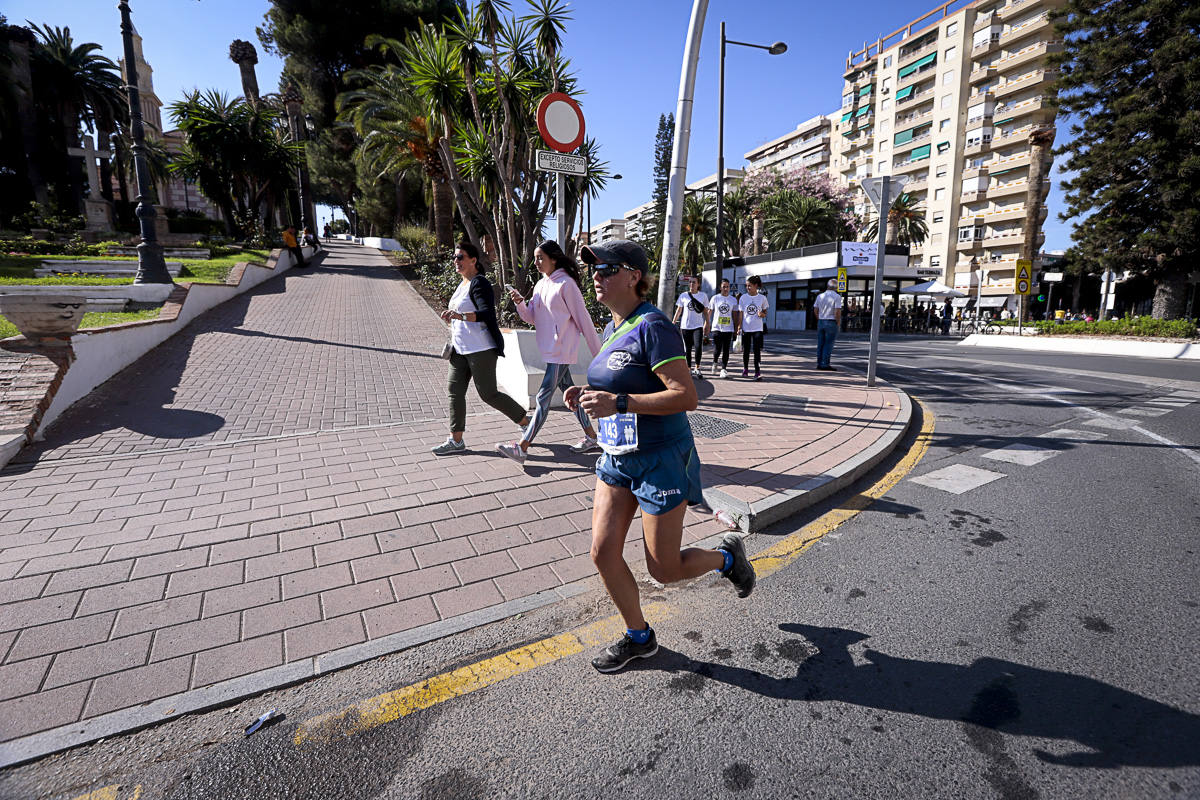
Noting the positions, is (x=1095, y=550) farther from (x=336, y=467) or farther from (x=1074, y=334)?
(x=1074, y=334)

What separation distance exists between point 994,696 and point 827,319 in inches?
365

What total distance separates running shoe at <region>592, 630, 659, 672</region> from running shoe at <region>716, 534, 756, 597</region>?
0.52 meters

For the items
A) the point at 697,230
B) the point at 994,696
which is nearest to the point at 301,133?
the point at 697,230

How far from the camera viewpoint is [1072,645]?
8.27ft

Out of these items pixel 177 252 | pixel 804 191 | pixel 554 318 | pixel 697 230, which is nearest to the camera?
pixel 554 318

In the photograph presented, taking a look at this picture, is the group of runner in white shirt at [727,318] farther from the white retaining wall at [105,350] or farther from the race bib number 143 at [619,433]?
the white retaining wall at [105,350]

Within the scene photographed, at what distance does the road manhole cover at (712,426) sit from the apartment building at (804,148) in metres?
65.7

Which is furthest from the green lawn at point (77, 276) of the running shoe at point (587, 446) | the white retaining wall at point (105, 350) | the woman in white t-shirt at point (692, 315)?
the running shoe at point (587, 446)

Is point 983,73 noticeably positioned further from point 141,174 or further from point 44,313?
point 44,313

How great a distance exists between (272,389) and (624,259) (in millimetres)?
6980

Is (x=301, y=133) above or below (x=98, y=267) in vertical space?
above

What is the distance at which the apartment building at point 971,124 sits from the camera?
148 feet

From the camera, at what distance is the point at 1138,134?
20.6 metres

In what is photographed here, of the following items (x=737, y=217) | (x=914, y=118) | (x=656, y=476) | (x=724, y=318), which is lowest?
(x=656, y=476)
